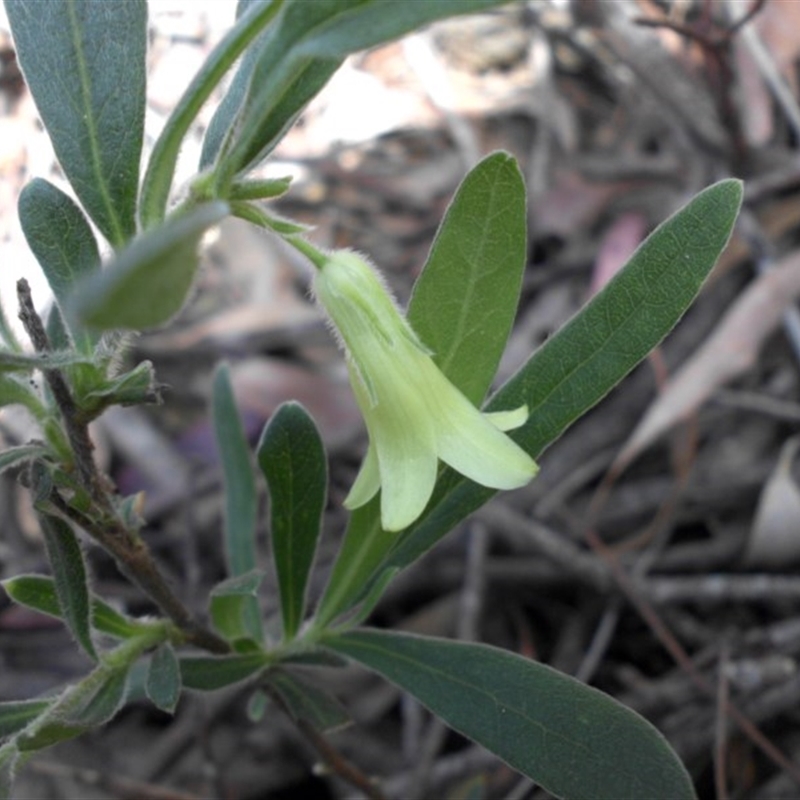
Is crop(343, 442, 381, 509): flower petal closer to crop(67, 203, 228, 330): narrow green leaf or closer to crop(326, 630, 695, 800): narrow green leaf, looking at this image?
crop(326, 630, 695, 800): narrow green leaf

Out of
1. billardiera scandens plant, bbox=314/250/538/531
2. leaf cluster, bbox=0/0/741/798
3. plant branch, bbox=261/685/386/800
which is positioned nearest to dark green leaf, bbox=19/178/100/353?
leaf cluster, bbox=0/0/741/798

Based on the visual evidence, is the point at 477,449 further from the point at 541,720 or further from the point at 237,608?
the point at 237,608

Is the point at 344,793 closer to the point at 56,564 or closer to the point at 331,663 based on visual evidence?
the point at 331,663

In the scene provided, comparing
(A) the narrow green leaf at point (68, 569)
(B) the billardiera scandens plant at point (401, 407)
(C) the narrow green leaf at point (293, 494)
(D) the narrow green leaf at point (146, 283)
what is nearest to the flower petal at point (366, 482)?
(B) the billardiera scandens plant at point (401, 407)

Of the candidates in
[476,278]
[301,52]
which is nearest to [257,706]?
[476,278]

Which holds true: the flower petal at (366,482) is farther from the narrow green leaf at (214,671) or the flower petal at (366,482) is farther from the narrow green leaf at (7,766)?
the narrow green leaf at (7,766)

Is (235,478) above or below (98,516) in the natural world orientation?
below
